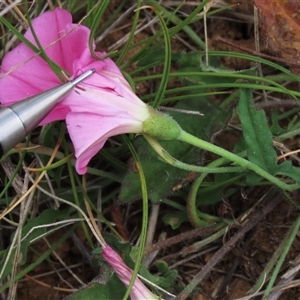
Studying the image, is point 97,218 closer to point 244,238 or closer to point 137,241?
point 137,241

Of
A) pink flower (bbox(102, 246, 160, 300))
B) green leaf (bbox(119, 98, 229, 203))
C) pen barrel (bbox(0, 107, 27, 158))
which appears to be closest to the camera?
pen barrel (bbox(0, 107, 27, 158))

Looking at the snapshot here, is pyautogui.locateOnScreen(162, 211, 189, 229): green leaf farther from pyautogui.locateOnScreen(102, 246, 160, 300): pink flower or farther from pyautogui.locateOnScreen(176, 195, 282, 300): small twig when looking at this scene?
pyautogui.locateOnScreen(102, 246, 160, 300): pink flower

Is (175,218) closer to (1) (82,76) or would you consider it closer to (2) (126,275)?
(2) (126,275)

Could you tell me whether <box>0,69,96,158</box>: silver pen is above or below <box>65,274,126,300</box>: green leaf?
above

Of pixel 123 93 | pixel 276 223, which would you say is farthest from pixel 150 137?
pixel 276 223

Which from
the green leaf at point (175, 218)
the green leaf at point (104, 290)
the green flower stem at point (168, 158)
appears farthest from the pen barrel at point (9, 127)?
the green leaf at point (175, 218)

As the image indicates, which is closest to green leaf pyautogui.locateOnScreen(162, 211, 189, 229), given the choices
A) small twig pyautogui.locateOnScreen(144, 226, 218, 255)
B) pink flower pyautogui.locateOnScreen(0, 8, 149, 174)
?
small twig pyautogui.locateOnScreen(144, 226, 218, 255)

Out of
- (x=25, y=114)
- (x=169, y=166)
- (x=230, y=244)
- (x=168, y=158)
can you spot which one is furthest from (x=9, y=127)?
(x=230, y=244)
